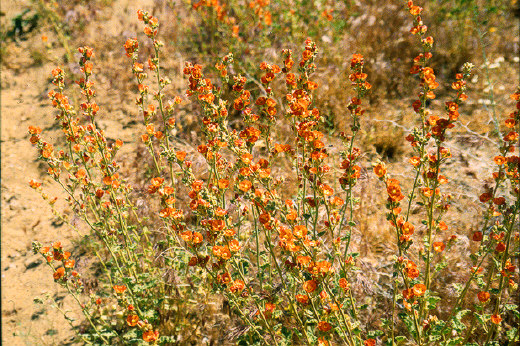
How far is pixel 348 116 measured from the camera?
4.29 metres

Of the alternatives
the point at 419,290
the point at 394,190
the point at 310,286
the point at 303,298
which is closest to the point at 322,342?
the point at 303,298

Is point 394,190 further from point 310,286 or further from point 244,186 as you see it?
point 244,186

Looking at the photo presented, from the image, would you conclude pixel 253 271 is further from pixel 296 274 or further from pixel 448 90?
pixel 448 90

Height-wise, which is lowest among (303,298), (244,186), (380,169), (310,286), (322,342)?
(322,342)

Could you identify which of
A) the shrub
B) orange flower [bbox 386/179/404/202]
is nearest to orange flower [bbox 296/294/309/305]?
the shrub

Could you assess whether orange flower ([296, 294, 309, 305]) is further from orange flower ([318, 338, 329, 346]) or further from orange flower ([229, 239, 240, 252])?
orange flower ([229, 239, 240, 252])

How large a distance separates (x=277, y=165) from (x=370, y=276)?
1642 mm

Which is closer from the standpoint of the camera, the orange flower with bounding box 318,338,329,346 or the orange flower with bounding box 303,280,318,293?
the orange flower with bounding box 303,280,318,293

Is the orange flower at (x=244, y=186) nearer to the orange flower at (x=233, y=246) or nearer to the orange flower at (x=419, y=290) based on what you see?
the orange flower at (x=233, y=246)

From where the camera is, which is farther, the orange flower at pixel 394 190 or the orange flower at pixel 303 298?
the orange flower at pixel 303 298

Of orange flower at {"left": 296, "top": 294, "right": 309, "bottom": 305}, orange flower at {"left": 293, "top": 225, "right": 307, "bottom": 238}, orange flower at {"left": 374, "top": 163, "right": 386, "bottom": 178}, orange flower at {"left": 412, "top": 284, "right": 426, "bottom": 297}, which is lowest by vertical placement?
orange flower at {"left": 296, "top": 294, "right": 309, "bottom": 305}

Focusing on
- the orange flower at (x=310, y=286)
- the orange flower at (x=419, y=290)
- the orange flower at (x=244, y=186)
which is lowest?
the orange flower at (x=419, y=290)

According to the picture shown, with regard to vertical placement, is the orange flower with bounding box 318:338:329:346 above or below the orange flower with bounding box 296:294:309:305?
below

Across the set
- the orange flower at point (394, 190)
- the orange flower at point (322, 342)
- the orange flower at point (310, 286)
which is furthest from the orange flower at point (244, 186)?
the orange flower at point (322, 342)
